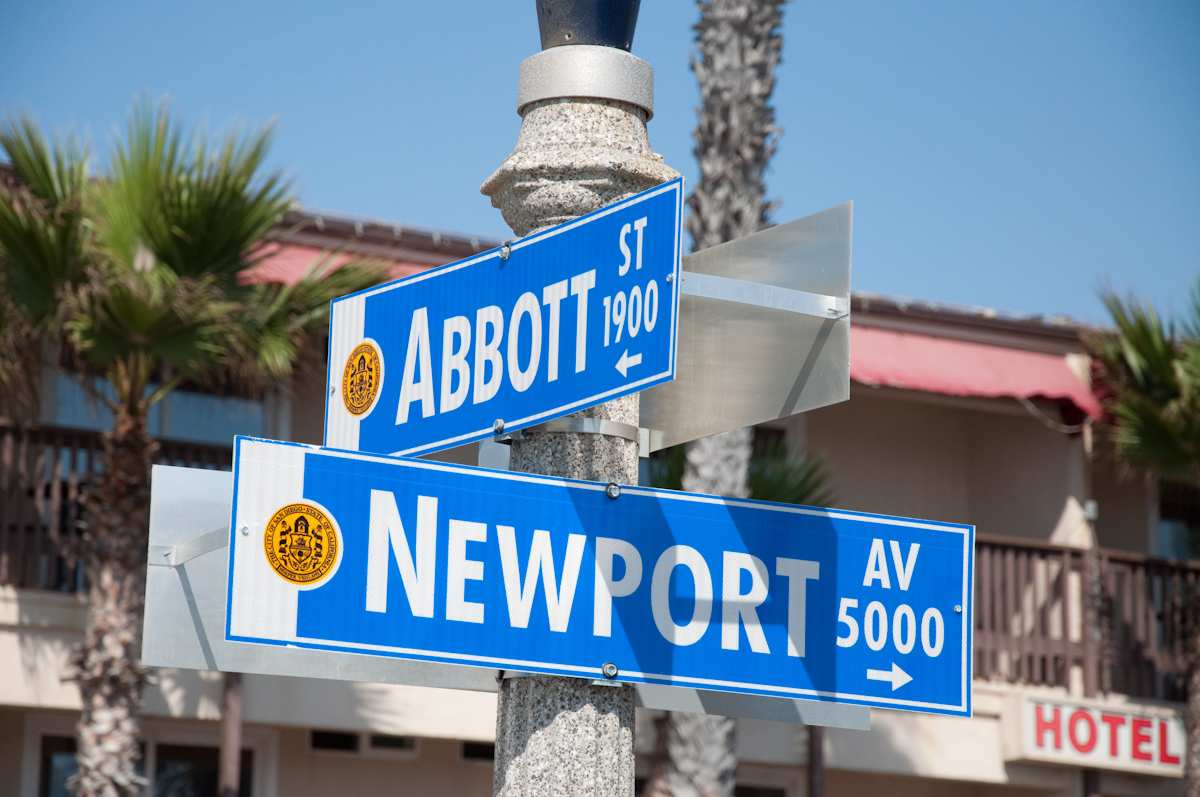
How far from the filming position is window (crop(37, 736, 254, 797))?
1291 centimetres

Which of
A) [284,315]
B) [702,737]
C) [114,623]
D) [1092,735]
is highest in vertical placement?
[284,315]

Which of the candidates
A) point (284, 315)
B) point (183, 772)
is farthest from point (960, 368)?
point (183, 772)

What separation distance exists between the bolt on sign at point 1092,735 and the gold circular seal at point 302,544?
475 inches

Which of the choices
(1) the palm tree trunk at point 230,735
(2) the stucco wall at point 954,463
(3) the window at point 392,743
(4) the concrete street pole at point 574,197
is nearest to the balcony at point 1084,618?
(2) the stucco wall at point 954,463

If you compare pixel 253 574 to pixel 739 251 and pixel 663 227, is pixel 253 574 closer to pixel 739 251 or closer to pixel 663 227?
pixel 663 227

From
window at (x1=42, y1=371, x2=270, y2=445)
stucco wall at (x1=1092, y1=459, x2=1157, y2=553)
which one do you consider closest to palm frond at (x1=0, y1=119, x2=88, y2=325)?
window at (x1=42, y1=371, x2=270, y2=445)

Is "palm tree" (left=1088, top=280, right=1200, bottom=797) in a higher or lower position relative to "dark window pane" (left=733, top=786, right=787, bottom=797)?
higher

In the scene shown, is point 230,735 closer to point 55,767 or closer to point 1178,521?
point 55,767

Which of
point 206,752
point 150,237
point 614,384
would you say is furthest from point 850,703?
point 206,752

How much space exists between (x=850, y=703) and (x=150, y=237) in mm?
8028

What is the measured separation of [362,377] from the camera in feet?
11.0

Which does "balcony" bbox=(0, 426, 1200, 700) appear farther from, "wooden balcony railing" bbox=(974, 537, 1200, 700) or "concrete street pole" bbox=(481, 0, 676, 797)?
"concrete street pole" bbox=(481, 0, 676, 797)

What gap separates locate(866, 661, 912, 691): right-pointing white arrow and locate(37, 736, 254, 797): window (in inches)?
427

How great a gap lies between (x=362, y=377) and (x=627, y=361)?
0.71 meters
